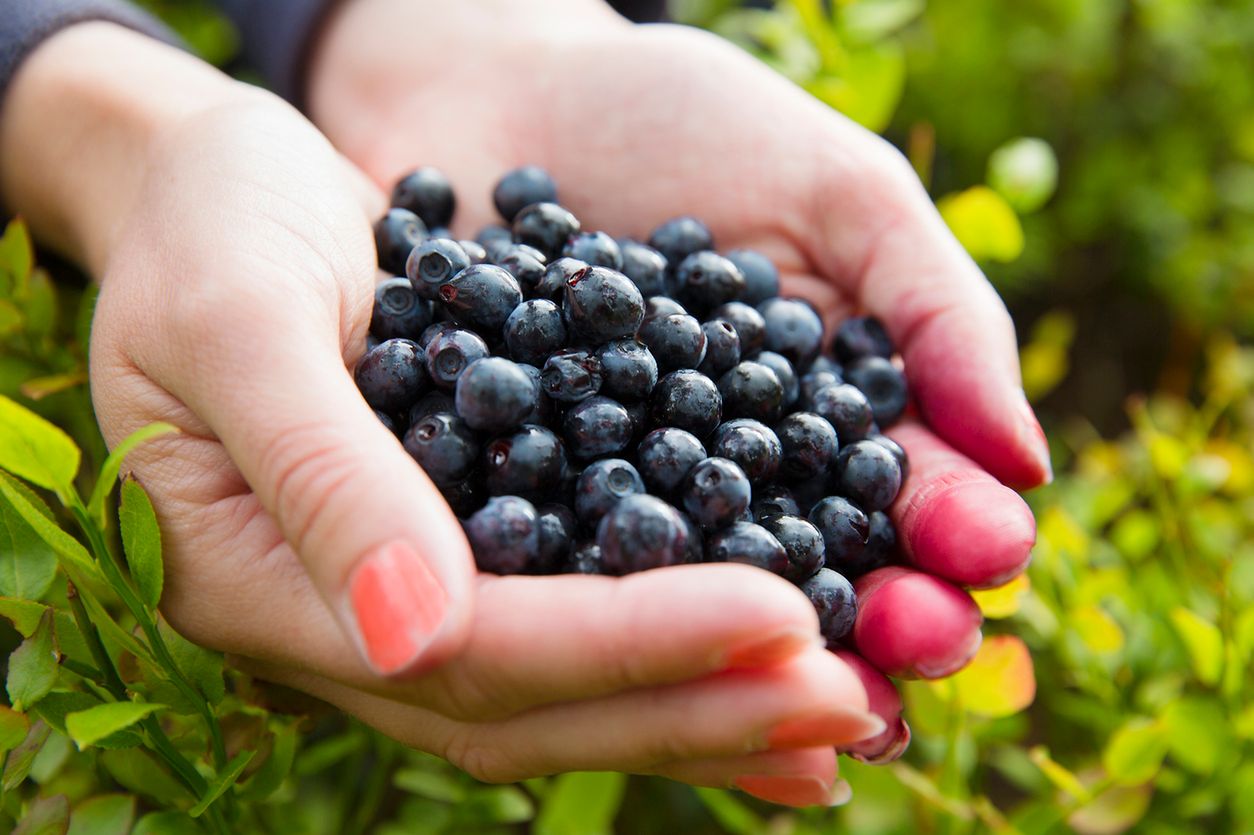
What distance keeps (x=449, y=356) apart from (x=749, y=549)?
1.55 ft

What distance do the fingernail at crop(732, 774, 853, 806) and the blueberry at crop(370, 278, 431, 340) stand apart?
778 mm

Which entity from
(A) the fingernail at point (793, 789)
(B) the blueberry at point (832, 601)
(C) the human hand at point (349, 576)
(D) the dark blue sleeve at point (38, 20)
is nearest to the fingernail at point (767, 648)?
(C) the human hand at point (349, 576)

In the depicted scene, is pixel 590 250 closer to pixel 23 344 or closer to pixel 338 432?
pixel 338 432

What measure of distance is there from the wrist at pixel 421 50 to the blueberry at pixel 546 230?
58cm

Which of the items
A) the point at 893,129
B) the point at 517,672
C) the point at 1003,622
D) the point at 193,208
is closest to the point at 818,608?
the point at 517,672

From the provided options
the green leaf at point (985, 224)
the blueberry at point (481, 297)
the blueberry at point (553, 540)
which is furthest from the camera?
the green leaf at point (985, 224)

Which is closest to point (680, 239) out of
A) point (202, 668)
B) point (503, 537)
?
point (503, 537)

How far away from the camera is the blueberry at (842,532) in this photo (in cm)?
138

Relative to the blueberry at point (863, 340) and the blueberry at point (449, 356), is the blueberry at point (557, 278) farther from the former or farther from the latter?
the blueberry at point (863, 340)

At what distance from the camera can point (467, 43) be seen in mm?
2301

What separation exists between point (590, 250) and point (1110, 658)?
A: 1.09 metres

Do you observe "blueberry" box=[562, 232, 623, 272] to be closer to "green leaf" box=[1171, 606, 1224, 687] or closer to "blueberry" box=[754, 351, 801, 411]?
"blueberry" box=[754, 351, 801, 411]

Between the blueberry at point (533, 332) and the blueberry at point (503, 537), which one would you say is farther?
the blueberry at point (533, 332)

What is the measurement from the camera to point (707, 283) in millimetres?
1648
